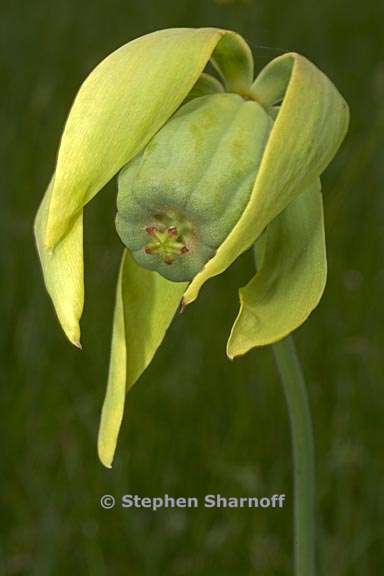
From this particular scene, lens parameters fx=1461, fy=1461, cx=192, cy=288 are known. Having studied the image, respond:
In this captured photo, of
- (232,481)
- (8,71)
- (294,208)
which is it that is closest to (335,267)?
(232,481)

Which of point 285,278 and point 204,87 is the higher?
point 204,87

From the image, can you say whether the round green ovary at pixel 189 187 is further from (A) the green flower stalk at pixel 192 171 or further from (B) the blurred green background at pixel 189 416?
(B) the blurred green background at pixel 189 416

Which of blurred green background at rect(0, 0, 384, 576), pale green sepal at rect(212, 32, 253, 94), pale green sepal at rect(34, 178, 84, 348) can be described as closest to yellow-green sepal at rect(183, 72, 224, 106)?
pale green sepal at rect(212, 32, 253, 94)

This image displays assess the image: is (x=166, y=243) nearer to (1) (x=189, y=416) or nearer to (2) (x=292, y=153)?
(2) (x=292, y=153)

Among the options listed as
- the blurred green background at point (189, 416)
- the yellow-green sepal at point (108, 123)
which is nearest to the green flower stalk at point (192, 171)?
the yellow-green sepal at point (108, 123)

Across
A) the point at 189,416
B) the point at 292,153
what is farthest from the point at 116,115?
the point at 189,416

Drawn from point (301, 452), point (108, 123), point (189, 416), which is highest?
point (108, 123)
